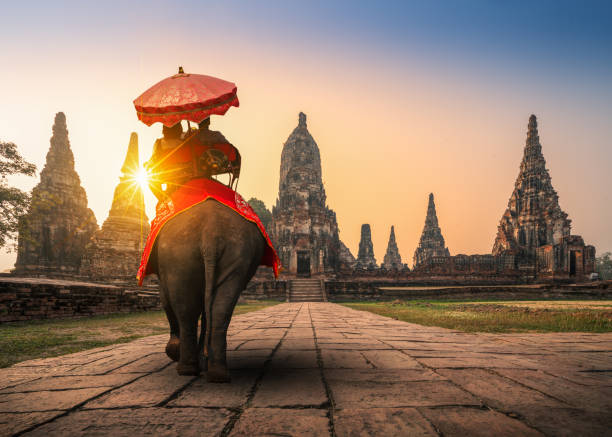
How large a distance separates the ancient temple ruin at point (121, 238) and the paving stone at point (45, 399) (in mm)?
18174

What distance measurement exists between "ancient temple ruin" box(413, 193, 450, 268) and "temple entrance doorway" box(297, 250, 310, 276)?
76.5 feet

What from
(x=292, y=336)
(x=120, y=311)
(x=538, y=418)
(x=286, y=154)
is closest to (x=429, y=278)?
(x=120, y=311)

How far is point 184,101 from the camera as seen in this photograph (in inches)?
87.7

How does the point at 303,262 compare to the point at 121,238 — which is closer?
the point at 121,238

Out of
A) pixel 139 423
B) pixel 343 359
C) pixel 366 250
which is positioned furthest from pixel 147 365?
pixel 366 250

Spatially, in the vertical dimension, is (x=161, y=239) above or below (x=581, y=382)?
above

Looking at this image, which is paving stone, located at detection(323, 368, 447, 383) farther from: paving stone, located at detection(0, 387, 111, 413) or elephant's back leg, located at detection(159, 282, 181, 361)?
paving stone, located at detection(0, 387, 111, 413)

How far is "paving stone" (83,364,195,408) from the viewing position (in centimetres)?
153

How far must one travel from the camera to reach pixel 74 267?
3098cm

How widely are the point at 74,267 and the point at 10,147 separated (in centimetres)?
1722

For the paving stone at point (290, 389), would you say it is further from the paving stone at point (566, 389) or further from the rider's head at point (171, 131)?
the rider's head at point (171, 131)

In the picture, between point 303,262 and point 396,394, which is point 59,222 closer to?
point 303,262

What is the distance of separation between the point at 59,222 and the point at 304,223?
23.0 meters

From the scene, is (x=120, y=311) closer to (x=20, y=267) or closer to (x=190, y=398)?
(x=190, y=398)
